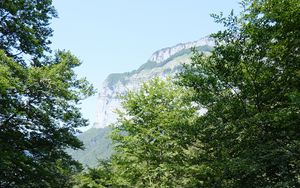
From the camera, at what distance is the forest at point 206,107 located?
1174cm

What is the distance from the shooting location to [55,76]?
→ 46.4 feet

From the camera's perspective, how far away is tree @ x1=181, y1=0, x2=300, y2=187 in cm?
1135

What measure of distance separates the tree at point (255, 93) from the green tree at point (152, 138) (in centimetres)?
387

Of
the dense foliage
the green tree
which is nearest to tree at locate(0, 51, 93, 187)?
the dense foliage

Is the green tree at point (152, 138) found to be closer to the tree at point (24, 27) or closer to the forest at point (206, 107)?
the forest at point (206, 107)

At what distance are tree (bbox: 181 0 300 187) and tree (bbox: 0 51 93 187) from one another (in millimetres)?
5797

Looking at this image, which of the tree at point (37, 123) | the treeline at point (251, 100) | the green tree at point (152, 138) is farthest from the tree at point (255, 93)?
the tree at point (37, 123)

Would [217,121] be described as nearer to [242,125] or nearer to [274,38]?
[242,125]

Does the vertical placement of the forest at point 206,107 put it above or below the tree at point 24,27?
below

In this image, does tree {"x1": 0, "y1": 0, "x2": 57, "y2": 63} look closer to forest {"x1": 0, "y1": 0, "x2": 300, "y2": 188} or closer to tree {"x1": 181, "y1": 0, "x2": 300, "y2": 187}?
forest {"x1": 0, "y1": 0, "x2": 300, "y2": 188}

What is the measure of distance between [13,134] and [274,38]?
477 inches

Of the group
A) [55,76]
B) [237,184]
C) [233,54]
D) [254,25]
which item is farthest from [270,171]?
[55,76]

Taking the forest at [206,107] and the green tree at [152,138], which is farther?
the green tree at [152,138]

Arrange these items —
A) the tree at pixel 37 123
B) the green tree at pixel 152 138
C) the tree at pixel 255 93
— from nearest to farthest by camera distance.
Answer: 1. the tree at pixel 255 93
2. the tree at pixel 37 123
3. the green tree at pixel 152 138
